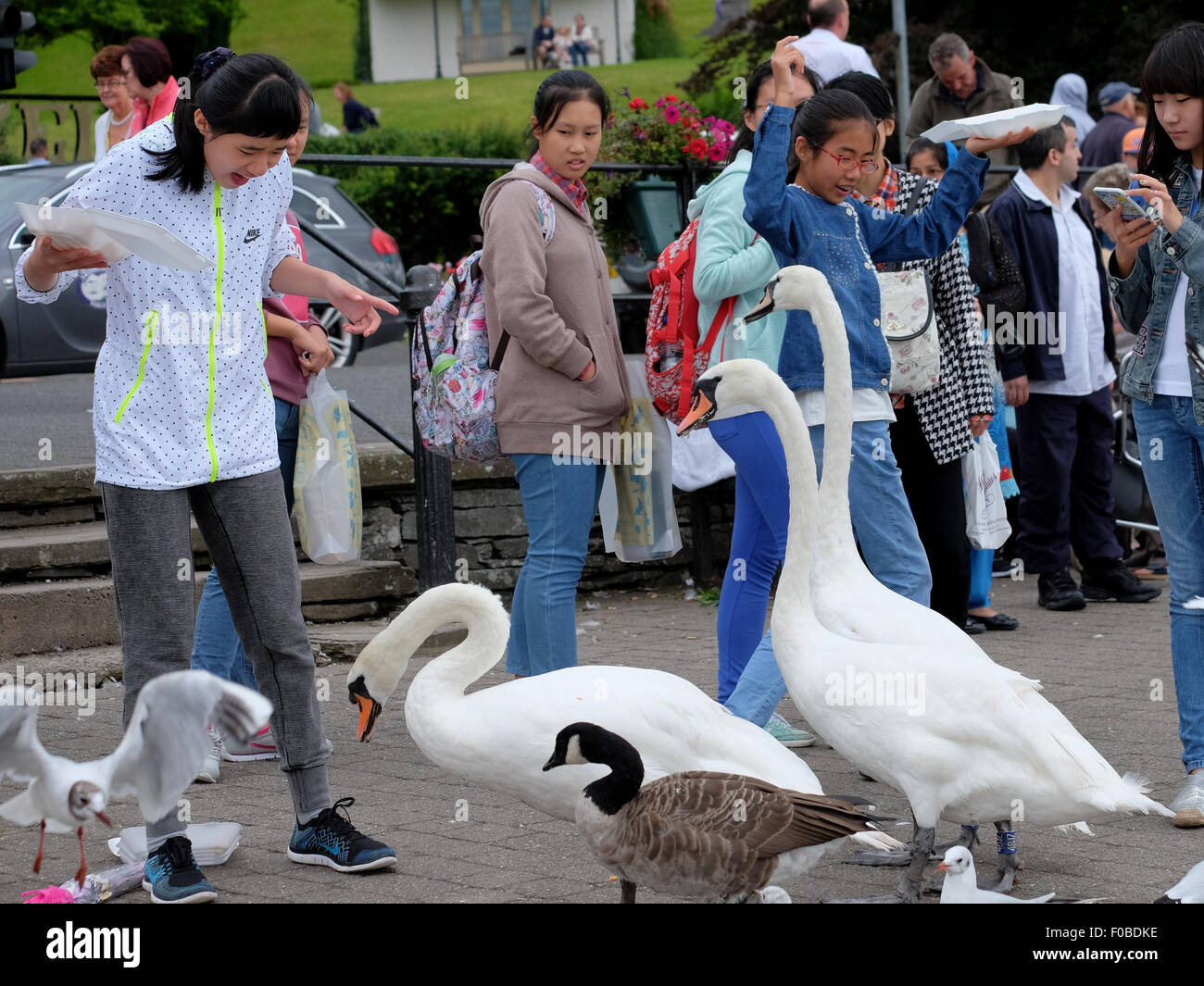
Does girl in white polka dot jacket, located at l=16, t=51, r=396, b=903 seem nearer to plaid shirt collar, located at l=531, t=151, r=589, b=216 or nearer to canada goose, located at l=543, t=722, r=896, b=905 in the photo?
canada goose, located at l=543, t=722, r=896, b=905

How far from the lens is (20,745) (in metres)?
3.50

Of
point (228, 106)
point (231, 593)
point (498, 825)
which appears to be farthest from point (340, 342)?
point (228, 106)

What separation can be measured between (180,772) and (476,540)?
4.99 metres

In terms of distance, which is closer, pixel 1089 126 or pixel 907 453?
pixel 907 453

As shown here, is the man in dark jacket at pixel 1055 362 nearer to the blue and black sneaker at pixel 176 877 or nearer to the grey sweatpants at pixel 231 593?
the grey sweatpants at pixel 231 593

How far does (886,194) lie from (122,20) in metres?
40.7

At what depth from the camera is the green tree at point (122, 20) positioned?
42.2 m

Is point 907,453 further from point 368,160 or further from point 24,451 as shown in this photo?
point 24,451

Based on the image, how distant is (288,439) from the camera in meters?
5.73

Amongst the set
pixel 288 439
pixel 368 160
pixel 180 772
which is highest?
pixel 368 160

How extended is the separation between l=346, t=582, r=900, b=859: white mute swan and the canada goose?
0.20 meters

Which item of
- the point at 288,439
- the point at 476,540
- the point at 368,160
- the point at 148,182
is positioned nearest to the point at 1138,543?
the point at 476,540

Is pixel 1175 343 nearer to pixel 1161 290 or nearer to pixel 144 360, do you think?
pixel 1161 290

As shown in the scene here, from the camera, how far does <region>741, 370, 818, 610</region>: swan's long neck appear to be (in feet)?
14.5
